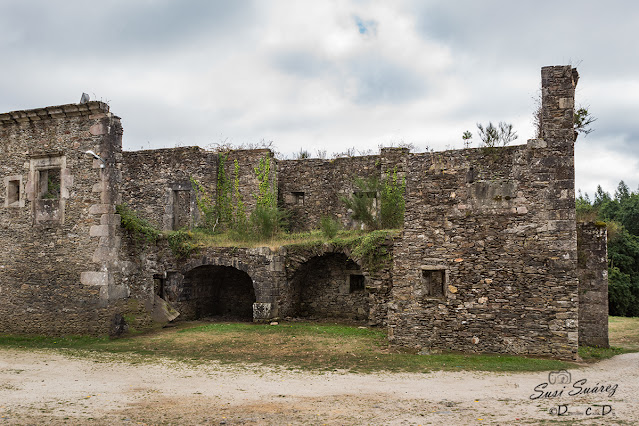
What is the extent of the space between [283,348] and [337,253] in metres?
5.48

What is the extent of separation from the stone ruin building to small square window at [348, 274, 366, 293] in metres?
0.03

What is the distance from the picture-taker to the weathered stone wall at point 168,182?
20.3m

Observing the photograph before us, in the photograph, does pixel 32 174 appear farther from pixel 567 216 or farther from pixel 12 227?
pixel 567 216

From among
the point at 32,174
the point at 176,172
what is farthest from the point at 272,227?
the point at 32,174

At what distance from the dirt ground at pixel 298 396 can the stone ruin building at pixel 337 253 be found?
1.82m

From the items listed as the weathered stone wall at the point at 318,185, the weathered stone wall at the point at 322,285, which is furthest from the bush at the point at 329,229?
the weathered stone wall at the point at 318,185

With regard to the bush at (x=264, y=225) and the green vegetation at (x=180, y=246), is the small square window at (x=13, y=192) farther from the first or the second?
the bush at (x=264, y=225)

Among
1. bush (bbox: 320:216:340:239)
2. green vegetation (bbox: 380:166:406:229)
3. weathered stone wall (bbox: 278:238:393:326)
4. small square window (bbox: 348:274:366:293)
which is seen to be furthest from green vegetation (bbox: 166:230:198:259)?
green vegetation (bbox: 380:166:406:229)

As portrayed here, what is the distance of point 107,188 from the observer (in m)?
13.3

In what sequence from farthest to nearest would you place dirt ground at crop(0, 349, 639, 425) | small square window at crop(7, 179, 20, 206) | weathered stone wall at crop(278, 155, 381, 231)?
weathered stone wall at crop(278, 155, 381, 231), small square window at crop(7, 179, 20, 206), dirt ground at crop(0, 349, 639, 425)

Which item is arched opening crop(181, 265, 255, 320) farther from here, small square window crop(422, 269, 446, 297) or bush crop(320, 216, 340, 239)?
small square window crop(422, 269, 446, 297)

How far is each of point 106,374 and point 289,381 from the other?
3.33 meters

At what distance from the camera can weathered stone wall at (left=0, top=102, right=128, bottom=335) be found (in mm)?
13250

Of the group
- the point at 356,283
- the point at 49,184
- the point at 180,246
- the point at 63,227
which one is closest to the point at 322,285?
the point at 356,283
